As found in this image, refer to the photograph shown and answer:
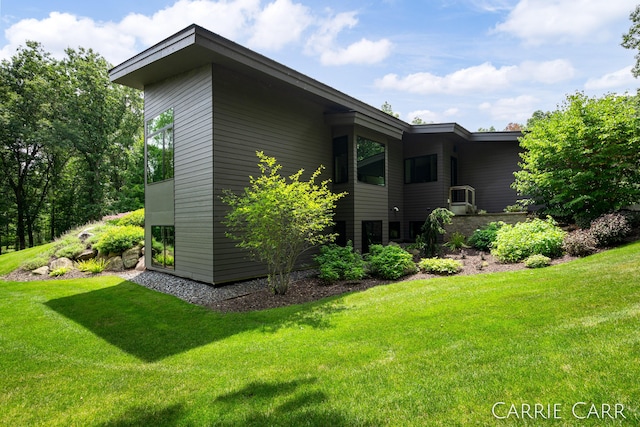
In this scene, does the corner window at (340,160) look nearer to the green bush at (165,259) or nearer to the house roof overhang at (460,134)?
the house roof overhang at (460,134)

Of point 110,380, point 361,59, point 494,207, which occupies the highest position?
point 361,59

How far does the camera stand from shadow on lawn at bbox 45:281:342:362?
4.93 m

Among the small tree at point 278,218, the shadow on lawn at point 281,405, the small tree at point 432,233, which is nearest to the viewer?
the shadow on lawn at point 281,405

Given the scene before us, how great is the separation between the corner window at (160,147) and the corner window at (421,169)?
1110cm

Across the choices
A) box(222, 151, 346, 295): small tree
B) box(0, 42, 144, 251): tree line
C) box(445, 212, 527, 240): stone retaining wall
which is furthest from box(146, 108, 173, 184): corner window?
box(0, 42, 144, 251): tree line

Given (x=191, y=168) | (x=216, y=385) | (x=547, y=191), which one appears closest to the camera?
(x=216, y=385)

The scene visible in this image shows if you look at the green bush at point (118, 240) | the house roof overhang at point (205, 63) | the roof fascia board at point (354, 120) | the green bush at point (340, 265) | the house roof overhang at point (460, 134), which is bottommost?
the green bush at point (340, 265)

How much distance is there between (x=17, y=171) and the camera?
23312 mm

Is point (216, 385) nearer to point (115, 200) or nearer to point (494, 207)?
point (494, 207)

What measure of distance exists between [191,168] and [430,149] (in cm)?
1127

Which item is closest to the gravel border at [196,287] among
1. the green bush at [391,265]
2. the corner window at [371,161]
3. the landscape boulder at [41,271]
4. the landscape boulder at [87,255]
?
the green bush at [391,265]

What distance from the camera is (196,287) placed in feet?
27.6

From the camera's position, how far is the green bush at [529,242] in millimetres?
8664

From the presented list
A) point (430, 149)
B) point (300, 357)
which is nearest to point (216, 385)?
point (300, 357)
